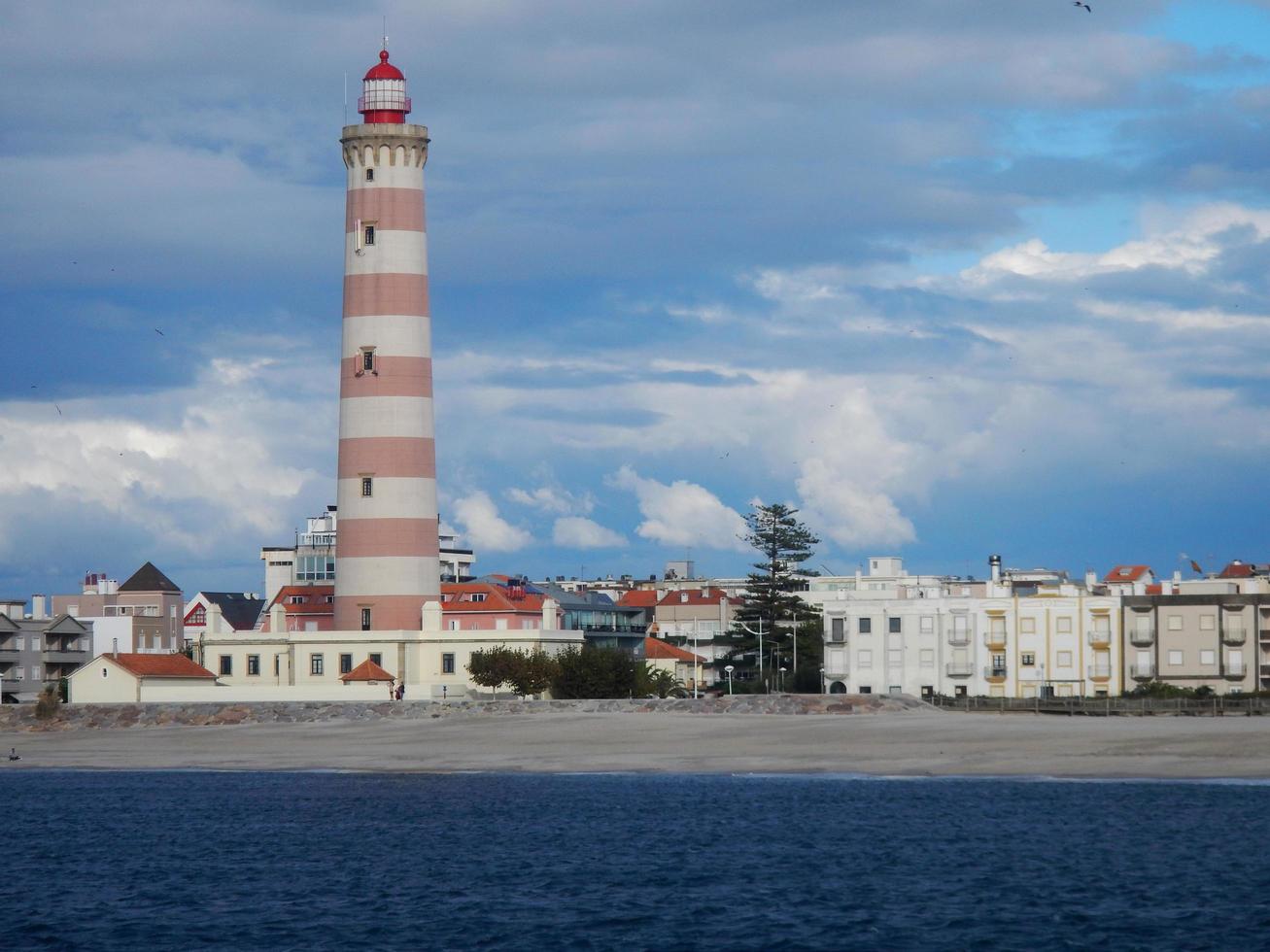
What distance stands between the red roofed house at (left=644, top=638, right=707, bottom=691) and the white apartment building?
45.4 feet

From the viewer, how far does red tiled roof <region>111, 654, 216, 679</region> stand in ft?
240

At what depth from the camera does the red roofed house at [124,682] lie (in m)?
72.6

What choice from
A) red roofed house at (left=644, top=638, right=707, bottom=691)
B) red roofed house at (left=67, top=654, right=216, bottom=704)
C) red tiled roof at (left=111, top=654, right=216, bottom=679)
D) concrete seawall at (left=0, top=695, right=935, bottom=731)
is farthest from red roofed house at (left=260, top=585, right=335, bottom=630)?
red roofed house at (left=644, top=638, right=707, bottom=691)

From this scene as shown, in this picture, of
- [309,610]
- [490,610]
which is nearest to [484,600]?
[490,610]

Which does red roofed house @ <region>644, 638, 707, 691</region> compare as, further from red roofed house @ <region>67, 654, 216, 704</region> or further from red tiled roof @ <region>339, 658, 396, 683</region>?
A: red roofed house @ <region>67, 654, 216, 704</region>

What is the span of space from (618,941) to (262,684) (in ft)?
A: 158

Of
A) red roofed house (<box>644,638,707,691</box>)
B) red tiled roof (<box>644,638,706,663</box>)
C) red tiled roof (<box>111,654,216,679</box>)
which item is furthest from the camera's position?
red tiled roof (<box>644,638,706,663</box>)

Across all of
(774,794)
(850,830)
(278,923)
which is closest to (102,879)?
(278,923)

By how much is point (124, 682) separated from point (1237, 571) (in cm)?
7270

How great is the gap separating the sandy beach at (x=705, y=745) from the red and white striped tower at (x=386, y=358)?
6926mm

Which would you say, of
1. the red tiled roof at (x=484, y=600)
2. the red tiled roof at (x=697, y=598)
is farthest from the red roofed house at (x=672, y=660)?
the red tiled roof at (x=697, y=598)

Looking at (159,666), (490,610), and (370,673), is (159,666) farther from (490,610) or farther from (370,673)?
(490,610)

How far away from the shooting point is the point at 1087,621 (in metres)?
87.9

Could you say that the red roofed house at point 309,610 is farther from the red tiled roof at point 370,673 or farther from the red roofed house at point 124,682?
the red roofed house at point 124,682
